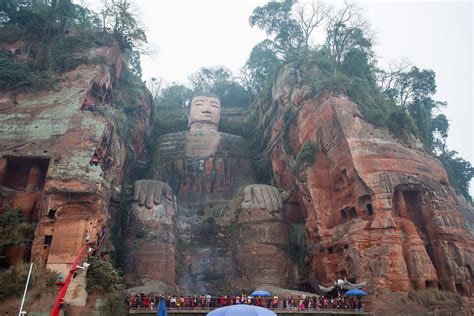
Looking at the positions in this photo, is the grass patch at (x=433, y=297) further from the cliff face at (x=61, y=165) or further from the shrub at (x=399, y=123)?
the cliff face at (x=61, y=165)

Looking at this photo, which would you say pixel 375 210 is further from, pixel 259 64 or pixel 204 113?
pixel 259 64

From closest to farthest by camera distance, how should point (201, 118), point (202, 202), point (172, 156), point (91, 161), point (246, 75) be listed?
point (91, 161) < point (202, 202) < point (172, 156) < point (201, 118) < point (246, 75)

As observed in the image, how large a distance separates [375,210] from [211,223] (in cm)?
1213

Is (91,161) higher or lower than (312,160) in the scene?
lower

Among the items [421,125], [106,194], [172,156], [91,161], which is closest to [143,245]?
[106,194]

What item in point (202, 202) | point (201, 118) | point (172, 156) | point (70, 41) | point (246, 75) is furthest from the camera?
point (246, 75)

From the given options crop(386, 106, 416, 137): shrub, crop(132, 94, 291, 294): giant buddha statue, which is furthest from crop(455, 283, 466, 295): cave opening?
crop(132, 94, 291, 294): giant buddha statue

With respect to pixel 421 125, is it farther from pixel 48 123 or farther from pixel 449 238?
pixel 48 123

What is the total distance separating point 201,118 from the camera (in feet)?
135

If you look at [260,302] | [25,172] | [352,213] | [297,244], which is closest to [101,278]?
[260,302]

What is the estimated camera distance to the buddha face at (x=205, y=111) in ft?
136

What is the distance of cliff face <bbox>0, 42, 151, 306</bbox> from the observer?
60.8ft

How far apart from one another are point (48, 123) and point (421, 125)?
28985mm

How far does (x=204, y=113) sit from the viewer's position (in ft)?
136
